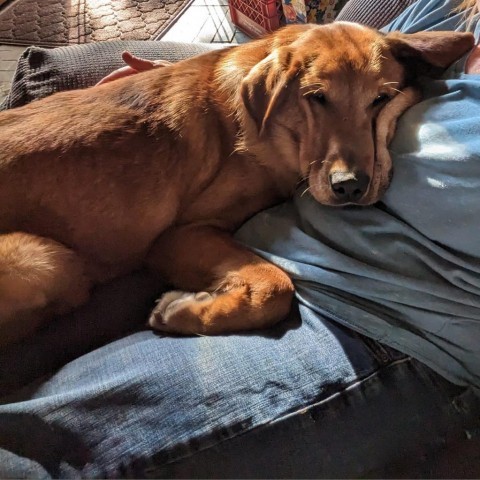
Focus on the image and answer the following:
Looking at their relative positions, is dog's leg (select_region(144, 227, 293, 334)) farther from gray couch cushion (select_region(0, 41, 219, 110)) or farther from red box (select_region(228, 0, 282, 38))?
red box (select_region(228, 0, 282, 38))

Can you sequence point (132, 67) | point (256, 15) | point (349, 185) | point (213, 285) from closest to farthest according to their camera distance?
1. point (349, 185)
2. point (213, 285)
3. point (132, 67)
4. point (256, 15)

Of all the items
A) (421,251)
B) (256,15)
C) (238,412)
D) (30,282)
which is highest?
(256,15)

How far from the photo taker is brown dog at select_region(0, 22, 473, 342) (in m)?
1.46

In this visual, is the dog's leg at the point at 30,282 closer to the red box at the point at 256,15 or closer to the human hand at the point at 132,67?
the human hand at the point at 132,67

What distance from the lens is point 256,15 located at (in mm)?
3320

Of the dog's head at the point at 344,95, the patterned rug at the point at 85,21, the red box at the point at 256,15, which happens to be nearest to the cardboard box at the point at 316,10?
the red box at the point at 256,15

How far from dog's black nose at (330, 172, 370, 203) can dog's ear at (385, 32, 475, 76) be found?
0.39 metres

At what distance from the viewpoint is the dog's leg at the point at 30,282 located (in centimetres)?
152

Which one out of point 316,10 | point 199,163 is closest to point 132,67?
point 199,163

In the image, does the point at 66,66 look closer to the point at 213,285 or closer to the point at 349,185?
the point at 213,285

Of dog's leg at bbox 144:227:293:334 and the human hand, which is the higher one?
the human hand

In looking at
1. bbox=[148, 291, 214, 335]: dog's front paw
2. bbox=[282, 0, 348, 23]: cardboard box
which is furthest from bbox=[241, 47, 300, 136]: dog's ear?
bbox=[282, 0, 348, 23]: cardboard box

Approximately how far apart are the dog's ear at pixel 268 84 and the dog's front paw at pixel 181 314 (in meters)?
0.54

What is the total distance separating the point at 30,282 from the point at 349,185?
0.96 meters
